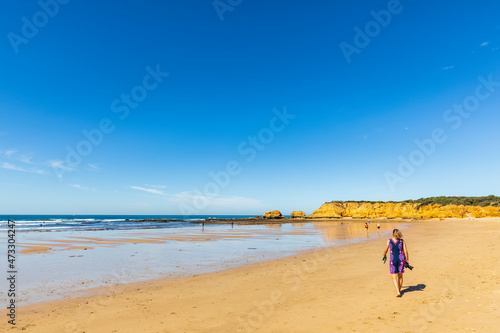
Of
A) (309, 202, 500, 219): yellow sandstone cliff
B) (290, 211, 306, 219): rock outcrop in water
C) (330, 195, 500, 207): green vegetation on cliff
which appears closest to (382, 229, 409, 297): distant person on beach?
(309, 202, 500, 219): yellow sandstone cliff

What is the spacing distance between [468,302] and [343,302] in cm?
335

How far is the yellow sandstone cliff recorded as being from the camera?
88.8 metres

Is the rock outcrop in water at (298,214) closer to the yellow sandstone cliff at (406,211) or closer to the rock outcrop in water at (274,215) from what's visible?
the yellow sandstone cliff at (406,211)

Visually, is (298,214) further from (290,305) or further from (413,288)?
(290,305)

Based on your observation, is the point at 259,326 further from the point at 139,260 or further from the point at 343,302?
the point at 139,260

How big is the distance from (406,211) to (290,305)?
128825 millimetres

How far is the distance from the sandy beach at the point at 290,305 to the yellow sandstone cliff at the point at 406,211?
96974mm

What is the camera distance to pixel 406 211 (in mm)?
119500

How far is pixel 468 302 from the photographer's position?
26.2ft

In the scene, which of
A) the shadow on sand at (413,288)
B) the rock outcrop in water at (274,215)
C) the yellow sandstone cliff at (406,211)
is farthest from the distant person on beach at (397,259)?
the rock outcrop in water at (274,215)

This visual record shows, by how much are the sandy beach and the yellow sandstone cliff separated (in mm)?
96974

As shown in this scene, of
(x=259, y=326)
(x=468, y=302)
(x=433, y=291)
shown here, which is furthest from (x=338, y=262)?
(x=259, y=326)

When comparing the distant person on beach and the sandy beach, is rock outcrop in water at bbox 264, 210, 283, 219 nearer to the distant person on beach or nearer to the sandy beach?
the sandy beach

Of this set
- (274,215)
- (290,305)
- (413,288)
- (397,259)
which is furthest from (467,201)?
(290,305)
